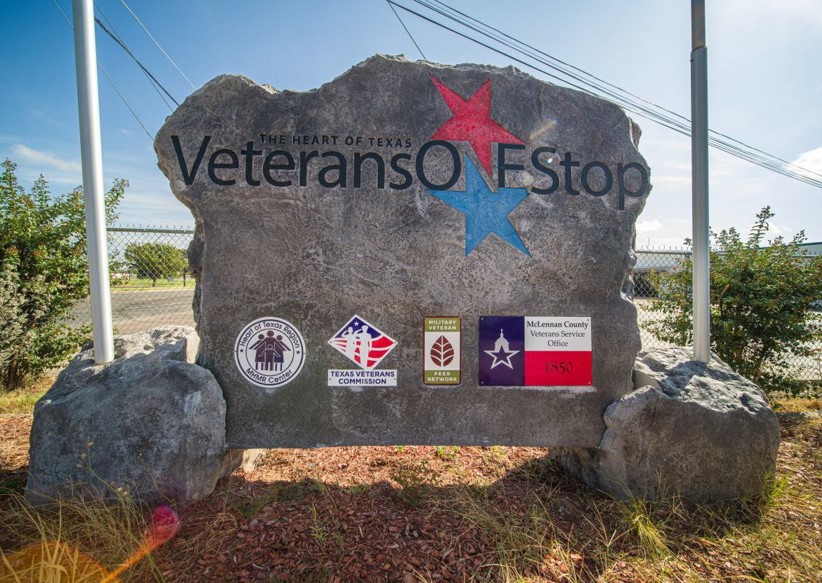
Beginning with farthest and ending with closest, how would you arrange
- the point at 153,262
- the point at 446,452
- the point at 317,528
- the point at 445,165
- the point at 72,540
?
the point at 153,262 → the point at 446,452 → the point at 445,165 → the point at 317,528 → the point at 72,540

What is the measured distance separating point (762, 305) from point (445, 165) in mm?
3871

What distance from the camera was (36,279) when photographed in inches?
171

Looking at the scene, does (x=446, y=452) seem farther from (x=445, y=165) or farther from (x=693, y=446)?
(x=445, y=165)

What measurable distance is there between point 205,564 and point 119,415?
40.0 inches

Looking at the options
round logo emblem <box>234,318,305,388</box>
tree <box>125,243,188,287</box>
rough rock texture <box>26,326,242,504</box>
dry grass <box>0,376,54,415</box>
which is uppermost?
tree <box>125,243,188,287</box>

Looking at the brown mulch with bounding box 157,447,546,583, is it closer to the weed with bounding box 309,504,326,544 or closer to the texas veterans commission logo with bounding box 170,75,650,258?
the weed with bounding box 309,504,326,544

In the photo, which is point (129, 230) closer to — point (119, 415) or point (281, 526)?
point (119, 415)

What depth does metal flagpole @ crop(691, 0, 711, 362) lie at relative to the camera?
272 centimetres

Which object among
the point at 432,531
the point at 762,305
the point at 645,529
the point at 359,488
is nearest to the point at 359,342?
the point at 359,488

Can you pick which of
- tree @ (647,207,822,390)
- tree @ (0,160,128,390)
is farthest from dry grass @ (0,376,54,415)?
tree @ (647,207,822,390)

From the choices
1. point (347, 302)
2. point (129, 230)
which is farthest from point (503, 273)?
point (129, 230)

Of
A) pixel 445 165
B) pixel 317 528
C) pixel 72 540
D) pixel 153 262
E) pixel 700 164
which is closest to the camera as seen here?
pixel 72 540

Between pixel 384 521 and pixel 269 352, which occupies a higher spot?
pixel 269 352

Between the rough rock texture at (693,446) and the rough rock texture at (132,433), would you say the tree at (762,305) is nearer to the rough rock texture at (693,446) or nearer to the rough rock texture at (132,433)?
the rough rock texture at (693,446)
